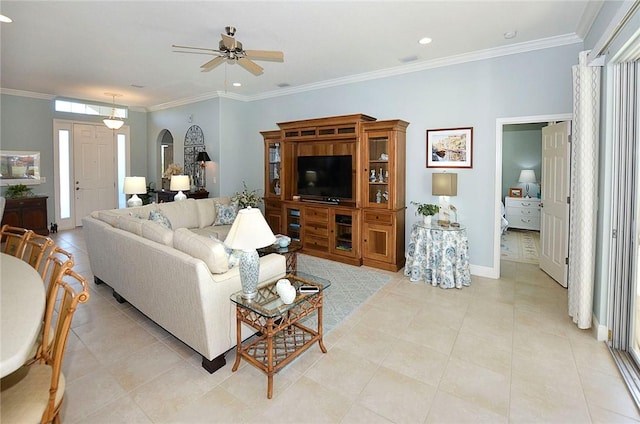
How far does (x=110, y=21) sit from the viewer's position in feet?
11.4

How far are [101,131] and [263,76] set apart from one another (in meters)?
4.85

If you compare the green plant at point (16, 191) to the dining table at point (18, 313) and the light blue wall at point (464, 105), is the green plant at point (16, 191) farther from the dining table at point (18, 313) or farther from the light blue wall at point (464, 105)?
the dining table at point (18, 313)

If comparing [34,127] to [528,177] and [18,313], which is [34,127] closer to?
[18,313]

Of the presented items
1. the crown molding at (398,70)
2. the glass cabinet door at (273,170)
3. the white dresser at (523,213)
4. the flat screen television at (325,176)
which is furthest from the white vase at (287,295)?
the white dresser at (523,213)

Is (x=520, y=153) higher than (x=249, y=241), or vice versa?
(x=520, y=153)

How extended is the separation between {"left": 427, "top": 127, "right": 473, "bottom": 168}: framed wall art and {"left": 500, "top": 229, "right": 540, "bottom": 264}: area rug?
1.97 metres

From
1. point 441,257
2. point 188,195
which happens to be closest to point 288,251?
point 441,257

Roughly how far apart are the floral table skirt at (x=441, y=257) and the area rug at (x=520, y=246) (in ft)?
5.70

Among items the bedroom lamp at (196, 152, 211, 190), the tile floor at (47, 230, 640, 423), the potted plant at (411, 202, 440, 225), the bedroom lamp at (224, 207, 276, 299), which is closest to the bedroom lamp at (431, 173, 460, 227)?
the potted plant at (411, 202, 440, 225)

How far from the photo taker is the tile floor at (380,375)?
205 centimetres

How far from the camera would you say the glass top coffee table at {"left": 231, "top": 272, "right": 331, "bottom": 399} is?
2.24 meters

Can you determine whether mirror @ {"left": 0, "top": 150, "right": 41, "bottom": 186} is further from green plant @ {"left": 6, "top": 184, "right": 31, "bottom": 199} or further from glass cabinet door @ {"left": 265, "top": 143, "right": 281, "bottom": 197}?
glass cabinet door @ {"left": 265, "top": 143, "right": 281, "bottom": 197}

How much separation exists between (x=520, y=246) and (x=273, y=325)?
18.0 feet

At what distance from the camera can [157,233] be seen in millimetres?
2947
